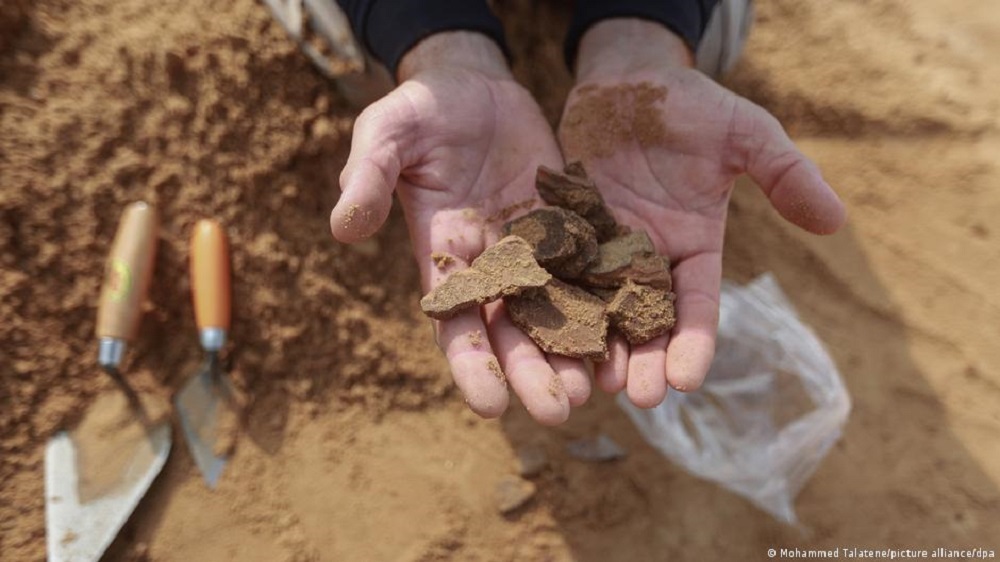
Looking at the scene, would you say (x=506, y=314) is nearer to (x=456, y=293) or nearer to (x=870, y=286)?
(x=456, y=293)

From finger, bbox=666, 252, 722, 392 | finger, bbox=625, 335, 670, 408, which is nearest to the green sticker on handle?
finger, bbox=625, 335, 670, 408

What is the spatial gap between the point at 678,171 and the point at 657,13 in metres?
0.74

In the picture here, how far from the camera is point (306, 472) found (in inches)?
103

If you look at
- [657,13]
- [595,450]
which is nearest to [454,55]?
[657,13]

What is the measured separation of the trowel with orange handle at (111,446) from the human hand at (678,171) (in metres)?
1.49

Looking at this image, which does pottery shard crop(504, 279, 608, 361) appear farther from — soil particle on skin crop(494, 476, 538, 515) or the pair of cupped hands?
soil particle on skin crop(494, 476, 538, 515)

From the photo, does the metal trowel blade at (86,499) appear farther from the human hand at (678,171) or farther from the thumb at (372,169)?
the human hand at (678,171)

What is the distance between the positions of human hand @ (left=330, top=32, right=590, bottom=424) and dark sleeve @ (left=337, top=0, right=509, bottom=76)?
0.04 metres

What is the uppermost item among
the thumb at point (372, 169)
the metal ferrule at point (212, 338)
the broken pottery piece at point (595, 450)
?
the thumb at point (372, 169)

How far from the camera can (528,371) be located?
2000 millimetres

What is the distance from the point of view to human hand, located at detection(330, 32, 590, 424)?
197 cm

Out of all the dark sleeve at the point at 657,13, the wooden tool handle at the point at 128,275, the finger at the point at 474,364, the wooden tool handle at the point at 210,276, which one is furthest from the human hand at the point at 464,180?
the wooden tool handle at the point at 128,275

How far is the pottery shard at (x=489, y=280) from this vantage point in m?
2.04

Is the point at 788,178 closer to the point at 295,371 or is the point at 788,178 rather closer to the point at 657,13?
the point at 657,13
